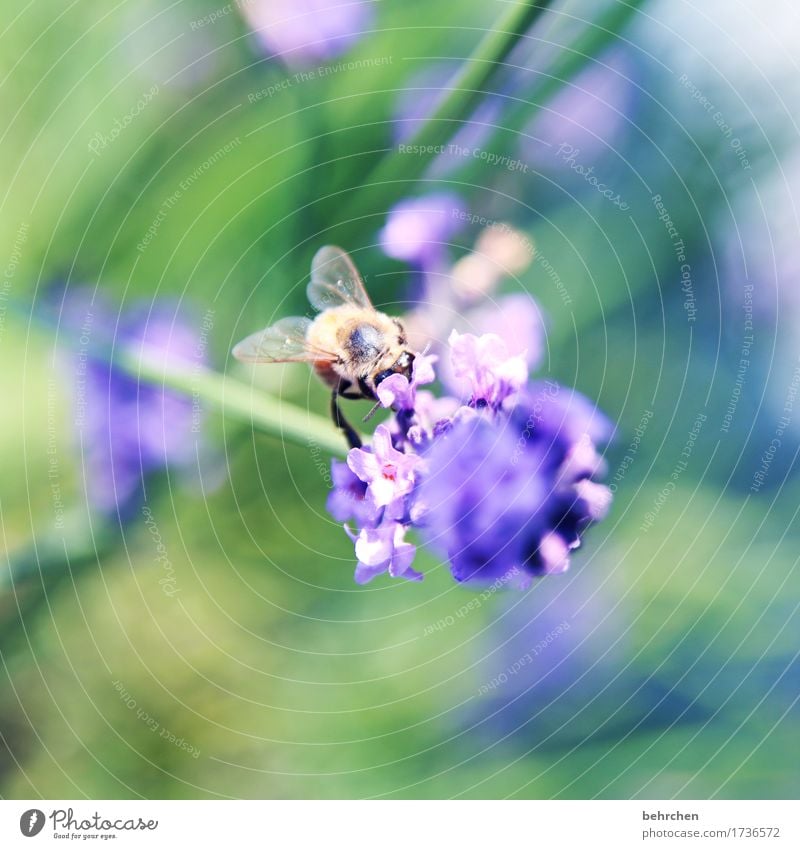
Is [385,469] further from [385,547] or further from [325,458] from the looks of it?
[325,458]

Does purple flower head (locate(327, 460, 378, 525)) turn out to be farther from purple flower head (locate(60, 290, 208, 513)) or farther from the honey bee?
purple flower head (locate(60, 290, 208, 513))

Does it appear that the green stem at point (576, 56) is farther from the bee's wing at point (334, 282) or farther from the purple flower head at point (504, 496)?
the purple flower head at point (504, 496)

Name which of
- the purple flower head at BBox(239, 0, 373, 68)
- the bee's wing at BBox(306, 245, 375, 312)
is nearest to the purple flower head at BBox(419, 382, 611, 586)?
the bee's wing at BBox(306, 245, 375, 312)

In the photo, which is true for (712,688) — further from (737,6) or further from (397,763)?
(737,6)

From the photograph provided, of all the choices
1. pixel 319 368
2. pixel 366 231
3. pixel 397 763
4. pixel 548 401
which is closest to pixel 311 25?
pixel 366 231

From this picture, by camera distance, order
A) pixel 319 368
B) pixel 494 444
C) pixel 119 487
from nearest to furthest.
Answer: pixel 494 444
pixel 319 368
pixel 119 487
